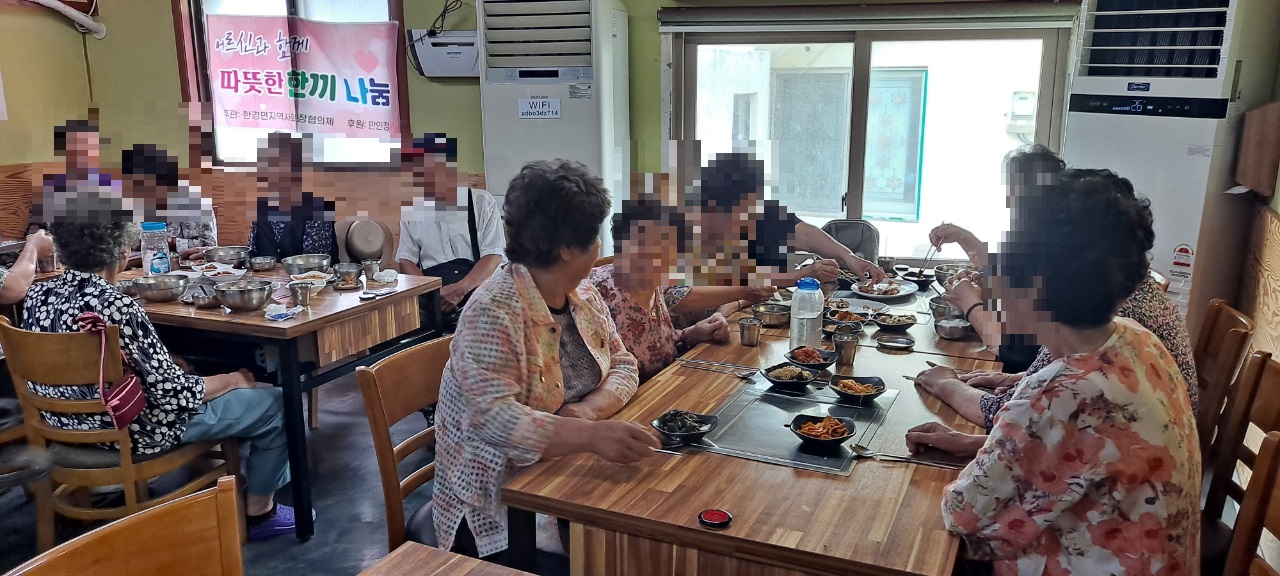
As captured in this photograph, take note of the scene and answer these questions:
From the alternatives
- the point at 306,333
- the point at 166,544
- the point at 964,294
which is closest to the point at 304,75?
the point at 306,333

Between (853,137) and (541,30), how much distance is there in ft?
5.36

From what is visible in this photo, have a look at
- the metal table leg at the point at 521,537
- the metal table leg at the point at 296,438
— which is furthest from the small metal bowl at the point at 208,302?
the metal table leg at the point at 521,537

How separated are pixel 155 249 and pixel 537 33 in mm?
1942

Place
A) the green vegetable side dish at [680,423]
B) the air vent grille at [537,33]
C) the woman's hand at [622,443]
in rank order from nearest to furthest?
the woman's hand at [622,443] < the green vegetable side dish at [680,423] < the air vent grille at [537,33]

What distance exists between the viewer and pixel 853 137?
407 centimetres

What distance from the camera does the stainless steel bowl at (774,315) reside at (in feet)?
8.37

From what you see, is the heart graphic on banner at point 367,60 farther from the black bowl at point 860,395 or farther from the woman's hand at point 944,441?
the woman's hand at point 944,441

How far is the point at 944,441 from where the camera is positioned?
150 cm

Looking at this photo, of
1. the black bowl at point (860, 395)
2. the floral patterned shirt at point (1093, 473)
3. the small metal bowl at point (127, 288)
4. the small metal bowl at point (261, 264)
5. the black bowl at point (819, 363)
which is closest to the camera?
the floral patterned shirt at point (1093, 473)

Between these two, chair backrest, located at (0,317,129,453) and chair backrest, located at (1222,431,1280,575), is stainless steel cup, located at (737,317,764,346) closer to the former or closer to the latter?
chair backrest, located at (1222,431,1280,575)

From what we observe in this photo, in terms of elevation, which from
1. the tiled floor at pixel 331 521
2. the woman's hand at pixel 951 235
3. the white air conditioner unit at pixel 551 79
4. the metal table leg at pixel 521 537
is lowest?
the tiled floor at pixel 331 521

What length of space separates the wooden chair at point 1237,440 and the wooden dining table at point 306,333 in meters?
2.43

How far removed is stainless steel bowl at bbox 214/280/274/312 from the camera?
8.58ft

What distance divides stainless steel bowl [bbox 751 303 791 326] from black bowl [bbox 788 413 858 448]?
0.86 m
